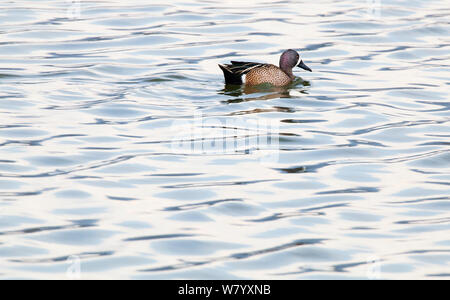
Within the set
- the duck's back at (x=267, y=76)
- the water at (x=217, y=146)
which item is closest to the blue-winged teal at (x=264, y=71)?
the duck's back at (x=267, y=76)

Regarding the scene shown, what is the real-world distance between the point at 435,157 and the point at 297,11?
8.25 m

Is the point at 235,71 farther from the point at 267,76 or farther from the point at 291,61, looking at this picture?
the point at 291,61

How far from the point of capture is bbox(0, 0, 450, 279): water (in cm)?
777

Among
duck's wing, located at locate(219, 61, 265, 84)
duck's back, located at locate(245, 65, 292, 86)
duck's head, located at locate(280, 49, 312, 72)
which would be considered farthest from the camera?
duck's head, located at locate(280, 49, 312, 72)

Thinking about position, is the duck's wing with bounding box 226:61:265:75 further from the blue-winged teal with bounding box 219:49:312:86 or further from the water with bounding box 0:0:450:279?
the water with bounding box 0:0:450:279

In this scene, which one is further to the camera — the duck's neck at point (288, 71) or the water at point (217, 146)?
the duck's neck at point (288, 71)

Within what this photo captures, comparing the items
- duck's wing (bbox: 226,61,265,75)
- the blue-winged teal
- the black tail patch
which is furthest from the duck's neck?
the black tail patch

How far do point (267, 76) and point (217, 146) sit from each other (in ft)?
11.7

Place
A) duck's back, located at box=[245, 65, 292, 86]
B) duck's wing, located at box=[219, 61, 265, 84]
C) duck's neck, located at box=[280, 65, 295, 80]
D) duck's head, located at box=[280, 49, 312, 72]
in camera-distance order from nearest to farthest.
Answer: duck's wing, located at box=[219, 61, 265, 84]
duck's back, located at box=[245, 65, 292, 86]
duck's head, located at box=[280, 49, 312, 72]
duck's neck, located at box=[280, 65, 295, 80]

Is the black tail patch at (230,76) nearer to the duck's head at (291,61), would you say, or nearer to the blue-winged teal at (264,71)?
A: the blue-winged teal at (264,71)

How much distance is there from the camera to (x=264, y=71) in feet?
45.8

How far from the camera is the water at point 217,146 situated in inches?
306

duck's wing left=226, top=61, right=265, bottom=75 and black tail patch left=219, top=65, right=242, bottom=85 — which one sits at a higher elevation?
duck's wing left=226, top=61, right=265, bottom=75
